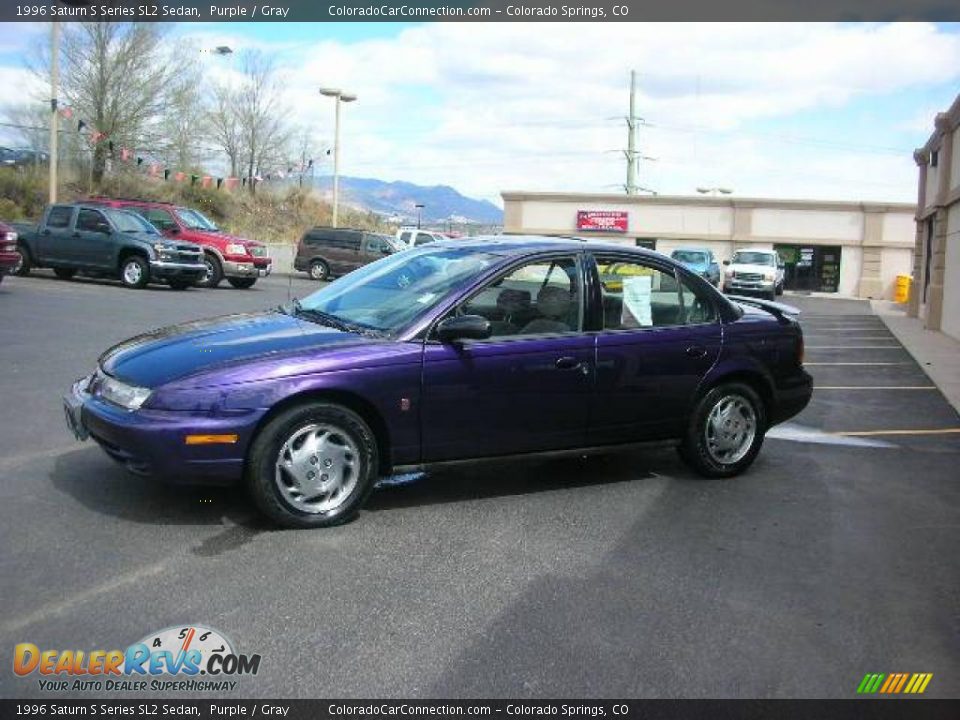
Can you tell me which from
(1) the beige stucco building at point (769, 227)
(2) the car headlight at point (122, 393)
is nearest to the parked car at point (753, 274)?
(1) the beige stucco building at point (769, 227)

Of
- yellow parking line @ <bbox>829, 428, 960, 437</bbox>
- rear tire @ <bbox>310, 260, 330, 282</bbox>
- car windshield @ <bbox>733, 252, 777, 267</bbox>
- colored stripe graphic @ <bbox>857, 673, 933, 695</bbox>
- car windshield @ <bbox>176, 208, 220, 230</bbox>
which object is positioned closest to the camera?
colored stripe graphic @ <bbox>857, 673, 933, 695</bbox>

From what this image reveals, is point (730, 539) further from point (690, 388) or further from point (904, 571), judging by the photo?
point (690, 388)

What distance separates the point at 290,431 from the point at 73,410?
4.30 ft

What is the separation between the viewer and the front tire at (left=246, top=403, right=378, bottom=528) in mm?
4766

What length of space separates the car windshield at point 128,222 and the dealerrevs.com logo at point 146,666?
1881 cm

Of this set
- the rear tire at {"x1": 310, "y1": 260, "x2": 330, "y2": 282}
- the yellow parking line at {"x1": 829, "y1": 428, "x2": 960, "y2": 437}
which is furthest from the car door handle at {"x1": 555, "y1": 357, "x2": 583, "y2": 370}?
the rear tire at {"x1": 310, "y1": 260, "x2": 330, "y2": 282}

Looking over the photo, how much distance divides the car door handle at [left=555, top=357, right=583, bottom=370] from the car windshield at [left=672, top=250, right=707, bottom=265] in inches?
1079

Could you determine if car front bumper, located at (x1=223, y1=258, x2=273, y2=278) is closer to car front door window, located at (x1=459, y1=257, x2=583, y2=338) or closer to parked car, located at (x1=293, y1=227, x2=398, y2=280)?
parked car, located at (x1=293, y1=227, x2=398, y2=280)

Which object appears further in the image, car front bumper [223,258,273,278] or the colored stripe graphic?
car front bumper [223,258,273,278]

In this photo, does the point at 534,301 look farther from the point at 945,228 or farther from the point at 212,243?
the point at 212,243

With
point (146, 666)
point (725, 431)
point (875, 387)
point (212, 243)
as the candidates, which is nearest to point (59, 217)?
point (212, 243)

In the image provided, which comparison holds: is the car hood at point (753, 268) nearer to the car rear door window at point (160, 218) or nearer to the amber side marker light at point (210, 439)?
the car rear door window at point (160, 218)

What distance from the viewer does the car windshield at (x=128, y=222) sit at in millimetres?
20688

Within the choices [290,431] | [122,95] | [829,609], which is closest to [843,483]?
[829,609]
